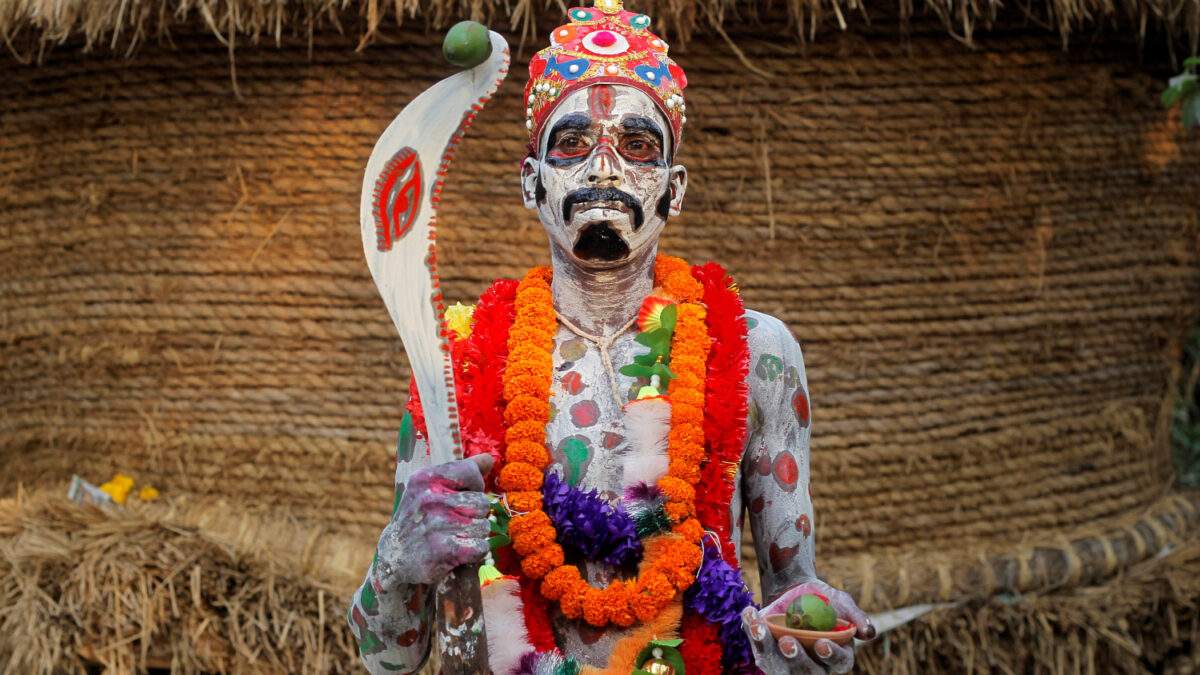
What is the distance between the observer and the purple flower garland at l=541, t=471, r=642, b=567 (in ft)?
7.45

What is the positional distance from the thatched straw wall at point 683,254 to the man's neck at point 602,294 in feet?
5.95

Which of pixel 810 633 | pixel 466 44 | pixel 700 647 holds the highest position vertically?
pixel 466 44

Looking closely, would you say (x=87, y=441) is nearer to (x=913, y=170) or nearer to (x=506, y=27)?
(x=506, y=27)

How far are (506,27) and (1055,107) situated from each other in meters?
1.95

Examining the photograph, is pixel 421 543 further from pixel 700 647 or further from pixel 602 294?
pixel 602 294

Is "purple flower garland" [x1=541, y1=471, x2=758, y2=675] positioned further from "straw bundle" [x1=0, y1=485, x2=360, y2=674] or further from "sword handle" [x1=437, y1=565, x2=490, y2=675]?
"straw bundle" [x1=0, y1=485, x2=360, y2=674]

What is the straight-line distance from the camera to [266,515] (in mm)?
4355

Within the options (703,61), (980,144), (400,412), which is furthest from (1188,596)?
(400,412)

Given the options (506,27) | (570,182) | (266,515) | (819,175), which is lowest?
(266,515)

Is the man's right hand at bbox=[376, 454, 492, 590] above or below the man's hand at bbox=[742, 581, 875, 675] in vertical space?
above

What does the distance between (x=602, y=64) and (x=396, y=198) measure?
549 mm

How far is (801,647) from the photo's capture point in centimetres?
204

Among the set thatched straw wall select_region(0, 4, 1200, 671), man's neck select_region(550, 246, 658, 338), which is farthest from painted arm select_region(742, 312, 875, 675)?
thatched straw wall select_region(0, 4, 1200, 671)

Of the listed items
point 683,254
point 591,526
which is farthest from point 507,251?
point 591,526
